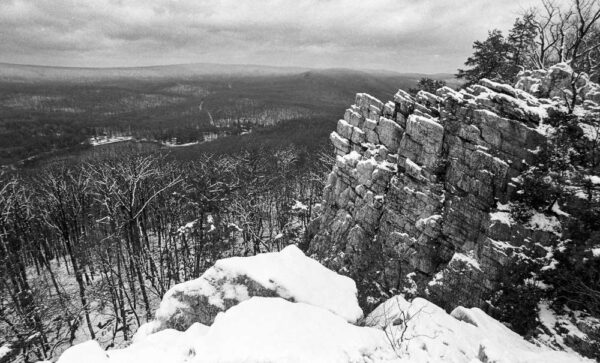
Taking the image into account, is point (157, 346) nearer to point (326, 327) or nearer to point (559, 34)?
point (326, 327)

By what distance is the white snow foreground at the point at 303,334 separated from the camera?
7.83 meters

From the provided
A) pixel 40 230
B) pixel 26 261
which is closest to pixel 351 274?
pixel 40 230

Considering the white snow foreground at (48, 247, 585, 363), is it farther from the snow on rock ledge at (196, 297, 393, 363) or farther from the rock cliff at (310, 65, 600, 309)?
the rock cliff at (310, 65, 600, 309)

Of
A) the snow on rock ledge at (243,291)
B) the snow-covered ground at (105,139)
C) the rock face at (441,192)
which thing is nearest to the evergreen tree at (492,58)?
the rock face at (441,192)

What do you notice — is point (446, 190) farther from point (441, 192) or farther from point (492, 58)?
point (492, 58)

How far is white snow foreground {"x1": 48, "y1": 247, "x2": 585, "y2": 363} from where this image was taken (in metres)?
7.83

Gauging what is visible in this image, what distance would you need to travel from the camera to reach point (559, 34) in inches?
1015

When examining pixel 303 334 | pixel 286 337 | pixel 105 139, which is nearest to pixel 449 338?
pixel 303 334

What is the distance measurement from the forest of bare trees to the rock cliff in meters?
12.1

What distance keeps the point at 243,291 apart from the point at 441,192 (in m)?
18.7

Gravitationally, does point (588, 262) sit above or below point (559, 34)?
below

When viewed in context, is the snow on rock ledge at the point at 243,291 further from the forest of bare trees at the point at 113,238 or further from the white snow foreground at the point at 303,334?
the forest of bare trees at the point at 113,238

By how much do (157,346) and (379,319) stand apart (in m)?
7.94

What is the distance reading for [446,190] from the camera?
23.8 meters
